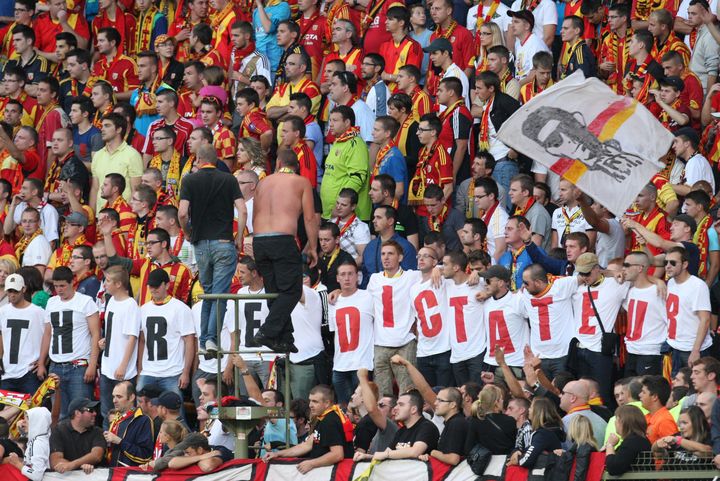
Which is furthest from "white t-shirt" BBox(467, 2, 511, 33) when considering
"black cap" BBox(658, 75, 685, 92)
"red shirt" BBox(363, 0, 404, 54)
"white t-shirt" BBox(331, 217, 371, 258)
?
"white t-shirt" BBox(331, 217, 371, 258)

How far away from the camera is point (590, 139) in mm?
14289

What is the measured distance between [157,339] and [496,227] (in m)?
3.90

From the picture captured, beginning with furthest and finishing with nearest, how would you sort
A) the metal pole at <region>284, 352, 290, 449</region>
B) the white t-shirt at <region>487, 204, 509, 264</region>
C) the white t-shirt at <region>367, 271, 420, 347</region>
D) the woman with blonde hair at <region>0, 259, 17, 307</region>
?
the woman with blonde hair at <region>0, 259, 17, 307</region>
the white t-shirt at <region>487, 204, 509, 264</region>
the white t-shirt at <region>367, 271, 420, 347</region>
the metal pole at <region>284, 352, 290, 449</region>

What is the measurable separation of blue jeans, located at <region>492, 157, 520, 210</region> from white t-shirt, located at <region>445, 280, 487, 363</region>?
2.45 metres

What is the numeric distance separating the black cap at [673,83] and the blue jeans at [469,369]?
410cm

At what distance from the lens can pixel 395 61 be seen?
20.7 meters

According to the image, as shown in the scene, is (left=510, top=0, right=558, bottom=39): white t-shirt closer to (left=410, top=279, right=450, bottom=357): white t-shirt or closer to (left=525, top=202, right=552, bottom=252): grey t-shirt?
(left=525, top=202, right=552, bottom=252): grey t-shirt

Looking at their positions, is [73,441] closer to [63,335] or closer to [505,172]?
[63,335]

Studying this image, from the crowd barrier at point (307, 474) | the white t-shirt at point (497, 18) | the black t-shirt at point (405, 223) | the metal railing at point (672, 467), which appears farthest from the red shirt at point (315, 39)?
the metal railing at point (672, 467)

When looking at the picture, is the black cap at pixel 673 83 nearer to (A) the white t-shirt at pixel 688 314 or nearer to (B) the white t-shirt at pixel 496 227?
(B) the white t-shirt at pixel 496 227

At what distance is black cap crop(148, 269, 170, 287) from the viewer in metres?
17.4

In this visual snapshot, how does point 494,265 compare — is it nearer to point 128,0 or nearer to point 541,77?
point 541,77

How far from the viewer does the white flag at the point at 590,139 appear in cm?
1419

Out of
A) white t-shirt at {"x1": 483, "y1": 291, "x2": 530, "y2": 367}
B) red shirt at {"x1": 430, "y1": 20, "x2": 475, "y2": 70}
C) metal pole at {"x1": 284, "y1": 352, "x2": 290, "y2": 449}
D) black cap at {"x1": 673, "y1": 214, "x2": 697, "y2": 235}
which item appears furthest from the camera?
red shirt at {"x1": 430, "y1": 20, "x2": 475, "y2": 70}
